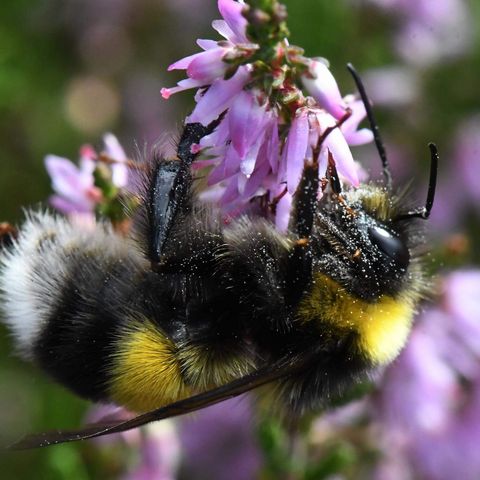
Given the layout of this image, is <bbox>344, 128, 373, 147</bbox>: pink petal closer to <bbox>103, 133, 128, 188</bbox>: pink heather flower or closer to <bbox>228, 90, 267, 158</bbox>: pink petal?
<bbox>228, 90, 267, 158</bbox>: pink petal

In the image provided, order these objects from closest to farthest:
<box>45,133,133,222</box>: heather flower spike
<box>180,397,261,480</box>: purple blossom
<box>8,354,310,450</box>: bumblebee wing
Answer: <box>8,354,310,450</box>: bumblebee wing
<box>45,133,133,222</box>: heather flower spike
<box>180,397,261,480</box>: purple blossom

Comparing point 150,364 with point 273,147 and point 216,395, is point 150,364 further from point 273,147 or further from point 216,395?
point 273,147

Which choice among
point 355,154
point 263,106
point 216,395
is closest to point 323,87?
point 263,106

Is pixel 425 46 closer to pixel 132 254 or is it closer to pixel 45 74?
pixel 45 74

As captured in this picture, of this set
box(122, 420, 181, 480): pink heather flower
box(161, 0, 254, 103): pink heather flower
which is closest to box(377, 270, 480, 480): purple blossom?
box(122, 420, 181, 480): pink heather flower

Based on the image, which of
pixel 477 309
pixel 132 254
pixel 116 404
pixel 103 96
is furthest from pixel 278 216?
pixel 103 96

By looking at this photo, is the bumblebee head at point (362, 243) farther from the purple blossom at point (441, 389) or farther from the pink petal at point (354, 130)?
the purple blossom at point (441, 389)

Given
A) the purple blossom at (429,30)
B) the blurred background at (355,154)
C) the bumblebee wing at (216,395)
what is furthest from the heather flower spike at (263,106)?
the purple blossom at (429,30)
